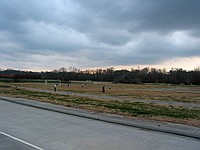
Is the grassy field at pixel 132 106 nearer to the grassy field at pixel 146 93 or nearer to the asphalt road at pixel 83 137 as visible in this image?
the grassy field at pixel 146 93

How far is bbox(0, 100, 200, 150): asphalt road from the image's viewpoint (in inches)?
298

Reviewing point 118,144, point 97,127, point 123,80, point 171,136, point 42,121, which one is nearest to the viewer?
point 118,144

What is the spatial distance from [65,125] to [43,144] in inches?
136

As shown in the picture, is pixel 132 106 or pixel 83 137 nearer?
pixel 83 137

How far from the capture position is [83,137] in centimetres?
884

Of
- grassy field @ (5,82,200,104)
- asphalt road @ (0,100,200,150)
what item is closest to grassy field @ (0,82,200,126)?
grassy field @ (5,82,200,104)

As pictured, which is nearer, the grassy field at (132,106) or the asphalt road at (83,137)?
the asphalt road at (83,137)

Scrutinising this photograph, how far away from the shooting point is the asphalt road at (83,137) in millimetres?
7574

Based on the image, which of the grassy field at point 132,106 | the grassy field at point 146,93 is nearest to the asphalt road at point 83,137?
the grassy field at point 132,106

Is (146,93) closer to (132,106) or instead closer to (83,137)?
(132,106)

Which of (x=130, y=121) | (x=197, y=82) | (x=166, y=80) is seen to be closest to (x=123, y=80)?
(x=166, y=80)

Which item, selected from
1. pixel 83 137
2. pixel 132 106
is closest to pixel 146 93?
pixel 132 106

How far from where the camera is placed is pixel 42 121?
12.0 meters

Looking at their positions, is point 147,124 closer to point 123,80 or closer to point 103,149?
point 103,149
